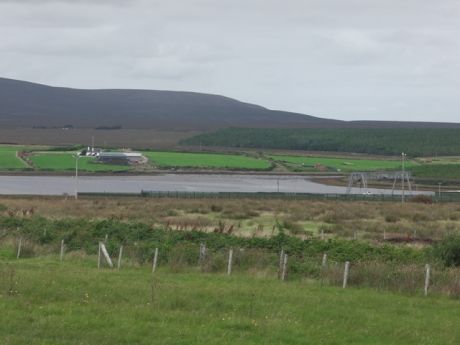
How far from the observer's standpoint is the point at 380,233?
4028cm

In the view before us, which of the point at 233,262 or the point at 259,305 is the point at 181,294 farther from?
the point at 233,262

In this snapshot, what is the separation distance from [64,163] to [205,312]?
118 metres

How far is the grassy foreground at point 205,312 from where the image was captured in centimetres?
1273

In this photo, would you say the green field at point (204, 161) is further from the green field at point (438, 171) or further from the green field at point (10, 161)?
the green field at point (438, 171)

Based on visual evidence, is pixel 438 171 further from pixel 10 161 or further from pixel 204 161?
pixel 10 161

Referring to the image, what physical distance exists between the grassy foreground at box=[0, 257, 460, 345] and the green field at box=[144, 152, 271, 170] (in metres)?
116

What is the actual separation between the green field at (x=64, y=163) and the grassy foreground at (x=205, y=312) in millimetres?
104467

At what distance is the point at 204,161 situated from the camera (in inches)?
5640

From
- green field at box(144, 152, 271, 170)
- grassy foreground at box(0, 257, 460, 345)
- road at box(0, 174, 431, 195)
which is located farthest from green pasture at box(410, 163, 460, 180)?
grassy foreground at box(0, 257, 460, 345)

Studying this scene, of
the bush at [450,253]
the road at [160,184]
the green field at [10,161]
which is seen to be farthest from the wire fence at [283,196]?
the green field at [10,161]

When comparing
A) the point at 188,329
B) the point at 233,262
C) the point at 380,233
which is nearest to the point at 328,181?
the point at 380,233

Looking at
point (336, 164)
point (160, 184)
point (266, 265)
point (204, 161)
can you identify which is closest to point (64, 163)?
point (204, 161)

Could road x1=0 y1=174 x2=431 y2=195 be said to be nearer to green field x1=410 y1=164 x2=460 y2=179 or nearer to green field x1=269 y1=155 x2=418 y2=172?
green field x1=269 y1=155 x2=418 y2=172

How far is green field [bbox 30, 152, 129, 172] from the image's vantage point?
4894 inches
